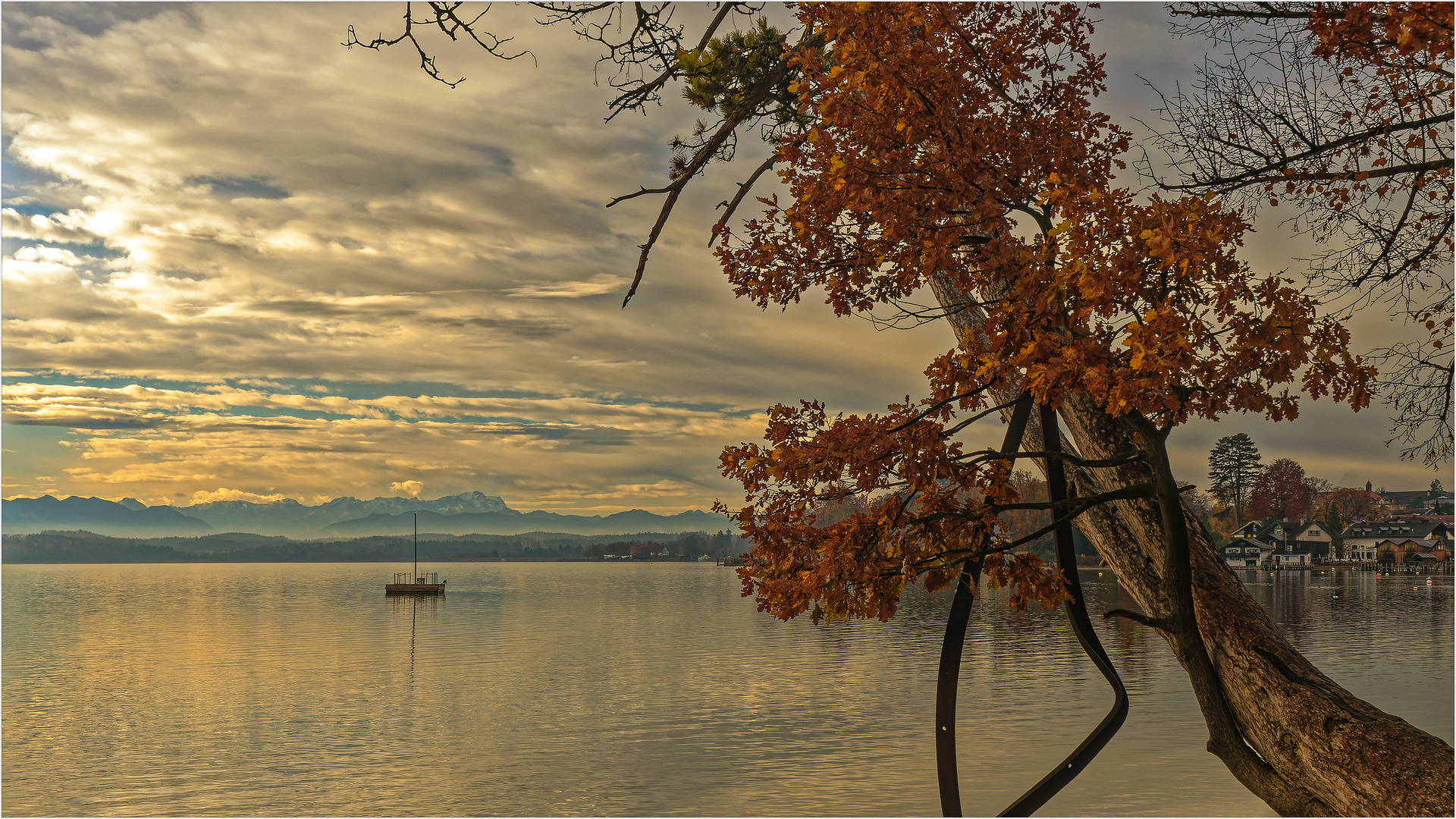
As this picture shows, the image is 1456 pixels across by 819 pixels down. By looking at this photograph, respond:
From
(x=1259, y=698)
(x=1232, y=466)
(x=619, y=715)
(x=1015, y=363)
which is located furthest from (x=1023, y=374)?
(x=1232, y=466)

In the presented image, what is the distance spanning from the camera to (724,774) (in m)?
31.5

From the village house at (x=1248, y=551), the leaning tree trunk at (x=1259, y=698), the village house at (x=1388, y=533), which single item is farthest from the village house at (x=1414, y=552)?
the leaning tree trunk at (x=1259, y=698)

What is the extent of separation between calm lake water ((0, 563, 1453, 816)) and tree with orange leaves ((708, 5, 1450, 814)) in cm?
2106

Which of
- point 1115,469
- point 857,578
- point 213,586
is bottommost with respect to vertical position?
point 213,586

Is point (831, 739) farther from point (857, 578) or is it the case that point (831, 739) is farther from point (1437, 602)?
point (1437, 602)

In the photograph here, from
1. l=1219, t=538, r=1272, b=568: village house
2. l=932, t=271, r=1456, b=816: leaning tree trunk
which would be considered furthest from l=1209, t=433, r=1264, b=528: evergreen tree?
l=932, t=271, r=1456, b=816: leaning tree trunk

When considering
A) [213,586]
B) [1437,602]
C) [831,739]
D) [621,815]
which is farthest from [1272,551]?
[213,586]

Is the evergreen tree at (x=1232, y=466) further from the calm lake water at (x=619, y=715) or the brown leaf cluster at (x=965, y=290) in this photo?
the brown leaf cluster at (x=965, y=290)

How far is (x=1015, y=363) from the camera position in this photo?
224 inches

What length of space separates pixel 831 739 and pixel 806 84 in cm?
3244

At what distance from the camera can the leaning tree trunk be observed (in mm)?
6613

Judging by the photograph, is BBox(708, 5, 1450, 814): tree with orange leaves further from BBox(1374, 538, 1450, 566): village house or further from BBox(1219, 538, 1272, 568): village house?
BBox(1374, 538, 1450, 566): village house

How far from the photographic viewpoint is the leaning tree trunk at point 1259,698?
661 cm

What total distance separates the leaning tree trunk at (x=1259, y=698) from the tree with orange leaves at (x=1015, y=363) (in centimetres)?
2
